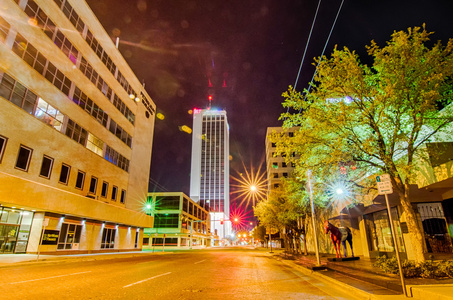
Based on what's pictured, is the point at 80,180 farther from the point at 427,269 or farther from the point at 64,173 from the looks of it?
the point at 427,269

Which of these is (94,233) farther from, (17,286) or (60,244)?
(17,286)

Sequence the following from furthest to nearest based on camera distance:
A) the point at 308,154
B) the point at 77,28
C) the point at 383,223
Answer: the point at 77,28, the point at 383,223, the point at 308,154

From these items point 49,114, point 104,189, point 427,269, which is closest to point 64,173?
point 49,114

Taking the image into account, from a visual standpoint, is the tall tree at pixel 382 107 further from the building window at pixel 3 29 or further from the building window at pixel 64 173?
the building window at pixel 64 173

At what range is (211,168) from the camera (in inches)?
6211

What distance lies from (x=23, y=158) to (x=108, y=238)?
15.4 m

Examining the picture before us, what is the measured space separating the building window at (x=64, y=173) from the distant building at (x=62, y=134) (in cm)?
10

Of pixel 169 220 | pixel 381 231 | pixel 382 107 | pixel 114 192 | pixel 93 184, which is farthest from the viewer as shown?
pixel 169 220

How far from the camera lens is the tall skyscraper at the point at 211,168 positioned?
510 feet

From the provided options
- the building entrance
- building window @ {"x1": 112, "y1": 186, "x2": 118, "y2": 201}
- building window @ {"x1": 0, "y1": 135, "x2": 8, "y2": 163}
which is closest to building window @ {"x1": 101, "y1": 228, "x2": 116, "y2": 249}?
building window @ {"x1": 112, "y1": 186, "x2": 118, "y2": 201}

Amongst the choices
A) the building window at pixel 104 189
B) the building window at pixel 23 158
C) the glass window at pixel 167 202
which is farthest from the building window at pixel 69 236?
the glass window at pixel 167 202

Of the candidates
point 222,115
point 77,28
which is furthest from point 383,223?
point 222,115

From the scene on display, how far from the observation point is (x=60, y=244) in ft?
76.6

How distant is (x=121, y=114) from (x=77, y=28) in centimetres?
1173
